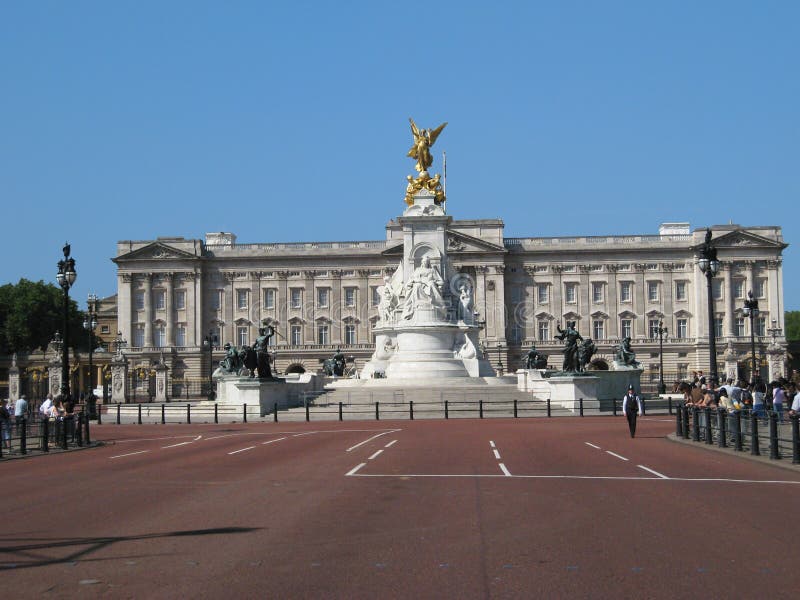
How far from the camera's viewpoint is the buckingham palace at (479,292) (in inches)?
4909

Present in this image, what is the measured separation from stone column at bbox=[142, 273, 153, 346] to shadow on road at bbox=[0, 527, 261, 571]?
117693 mm

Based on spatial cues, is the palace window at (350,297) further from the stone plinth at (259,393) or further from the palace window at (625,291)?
the stone plinth at (259,393)

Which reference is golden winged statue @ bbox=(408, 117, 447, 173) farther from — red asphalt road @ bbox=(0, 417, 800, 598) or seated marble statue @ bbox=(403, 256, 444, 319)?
red asphalt road @ bbox=(0, 417, 800, 598)

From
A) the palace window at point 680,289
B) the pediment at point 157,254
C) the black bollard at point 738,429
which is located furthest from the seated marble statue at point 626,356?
the pediment at point 157,254

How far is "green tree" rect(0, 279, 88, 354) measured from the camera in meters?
120

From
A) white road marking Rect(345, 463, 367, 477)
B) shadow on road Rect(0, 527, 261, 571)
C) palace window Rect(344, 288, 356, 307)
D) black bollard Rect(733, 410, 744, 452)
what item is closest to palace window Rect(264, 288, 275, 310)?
palace window Rect(344, 288, 356, 307)

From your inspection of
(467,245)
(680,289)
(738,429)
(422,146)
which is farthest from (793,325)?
(738,429)

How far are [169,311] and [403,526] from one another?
11773 centimetres

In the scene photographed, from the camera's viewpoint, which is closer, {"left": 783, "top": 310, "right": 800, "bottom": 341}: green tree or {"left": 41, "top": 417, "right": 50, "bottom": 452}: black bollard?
{"left": 41, "top": 417, "right": 50, "bottom": 452}: black bollard

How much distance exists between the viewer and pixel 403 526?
42.2 feet

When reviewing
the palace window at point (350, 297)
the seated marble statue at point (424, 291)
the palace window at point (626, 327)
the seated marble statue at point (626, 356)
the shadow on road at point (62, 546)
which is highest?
the palace window at point (350, 297)

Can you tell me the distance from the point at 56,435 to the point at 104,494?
1409 cm

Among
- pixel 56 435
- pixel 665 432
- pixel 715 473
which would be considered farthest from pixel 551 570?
pixel 665 432

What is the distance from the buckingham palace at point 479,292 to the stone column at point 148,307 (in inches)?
6.8
